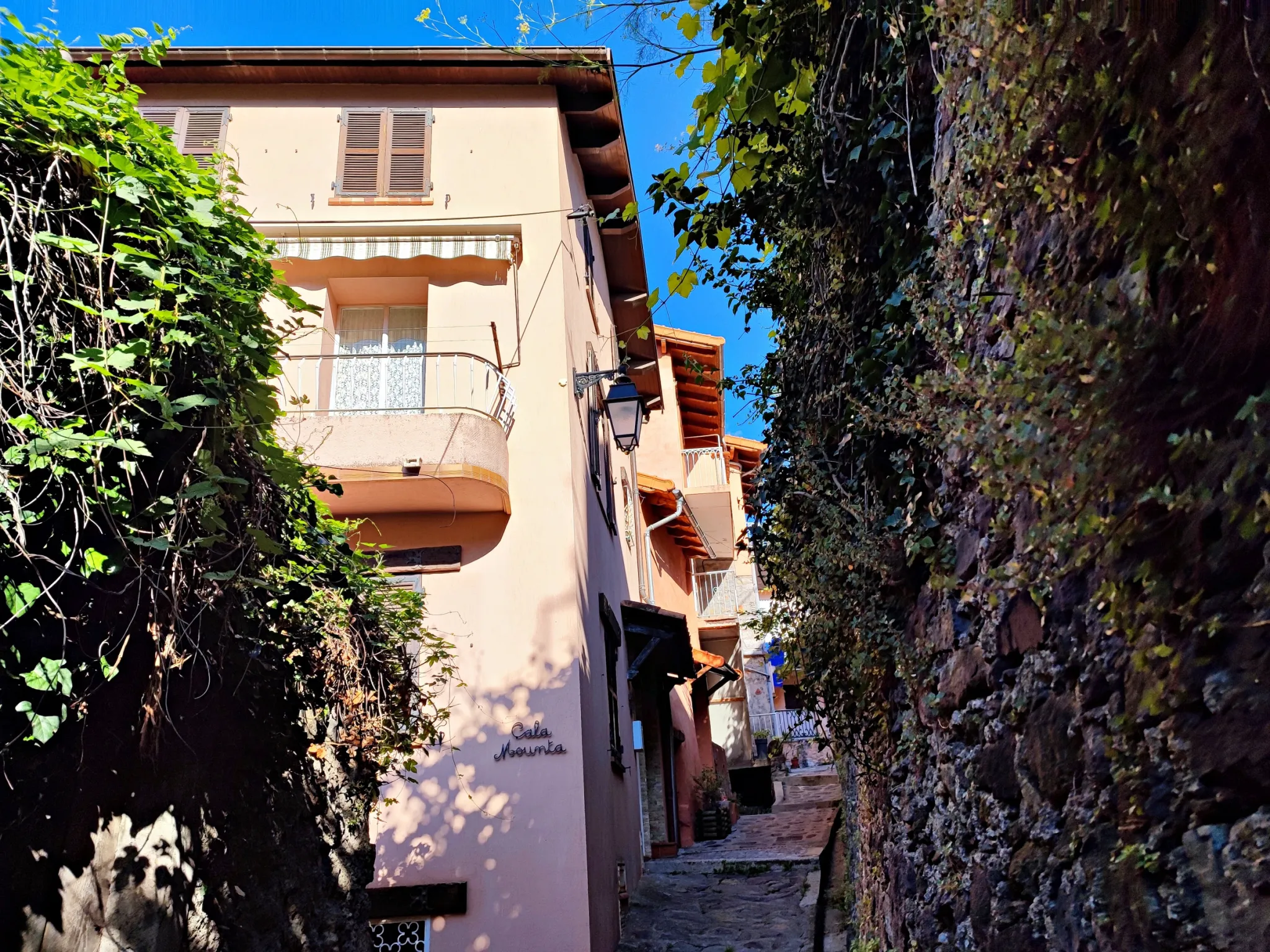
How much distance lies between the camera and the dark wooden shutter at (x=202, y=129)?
10.8 meters

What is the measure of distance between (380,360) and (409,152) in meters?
2.67

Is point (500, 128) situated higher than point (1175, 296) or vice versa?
point (500, 128)

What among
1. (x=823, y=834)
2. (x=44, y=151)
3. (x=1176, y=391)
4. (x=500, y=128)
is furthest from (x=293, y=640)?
(x=823, y=834)

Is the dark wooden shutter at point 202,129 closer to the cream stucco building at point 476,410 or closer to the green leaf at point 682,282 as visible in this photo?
the cream stucco building at point 476,410

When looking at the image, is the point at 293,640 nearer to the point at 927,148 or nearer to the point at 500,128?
the point at 927,148

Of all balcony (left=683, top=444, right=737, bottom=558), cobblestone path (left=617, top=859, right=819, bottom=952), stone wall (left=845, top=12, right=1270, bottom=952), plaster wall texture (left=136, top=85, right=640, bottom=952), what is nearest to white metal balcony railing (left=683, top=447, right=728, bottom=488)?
balcony (left=683, top=444, right=737, bottom=558)

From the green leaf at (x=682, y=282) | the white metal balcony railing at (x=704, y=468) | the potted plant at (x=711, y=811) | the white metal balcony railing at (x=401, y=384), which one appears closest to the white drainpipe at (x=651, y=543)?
the white metal balcony railing at (x=704, y=468)

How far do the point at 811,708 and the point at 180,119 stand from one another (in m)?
9.73

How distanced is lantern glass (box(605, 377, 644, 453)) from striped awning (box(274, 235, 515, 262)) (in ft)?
6.13

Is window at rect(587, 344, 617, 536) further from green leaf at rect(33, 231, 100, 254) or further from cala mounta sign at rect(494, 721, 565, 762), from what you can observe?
green leaf at rect(33, 231, 100, 254)

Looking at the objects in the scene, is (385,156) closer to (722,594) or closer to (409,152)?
(409,152)

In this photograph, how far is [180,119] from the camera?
1086 cm

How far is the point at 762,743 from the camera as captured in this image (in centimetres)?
2189

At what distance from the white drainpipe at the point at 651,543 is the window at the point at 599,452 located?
3.30 meters
